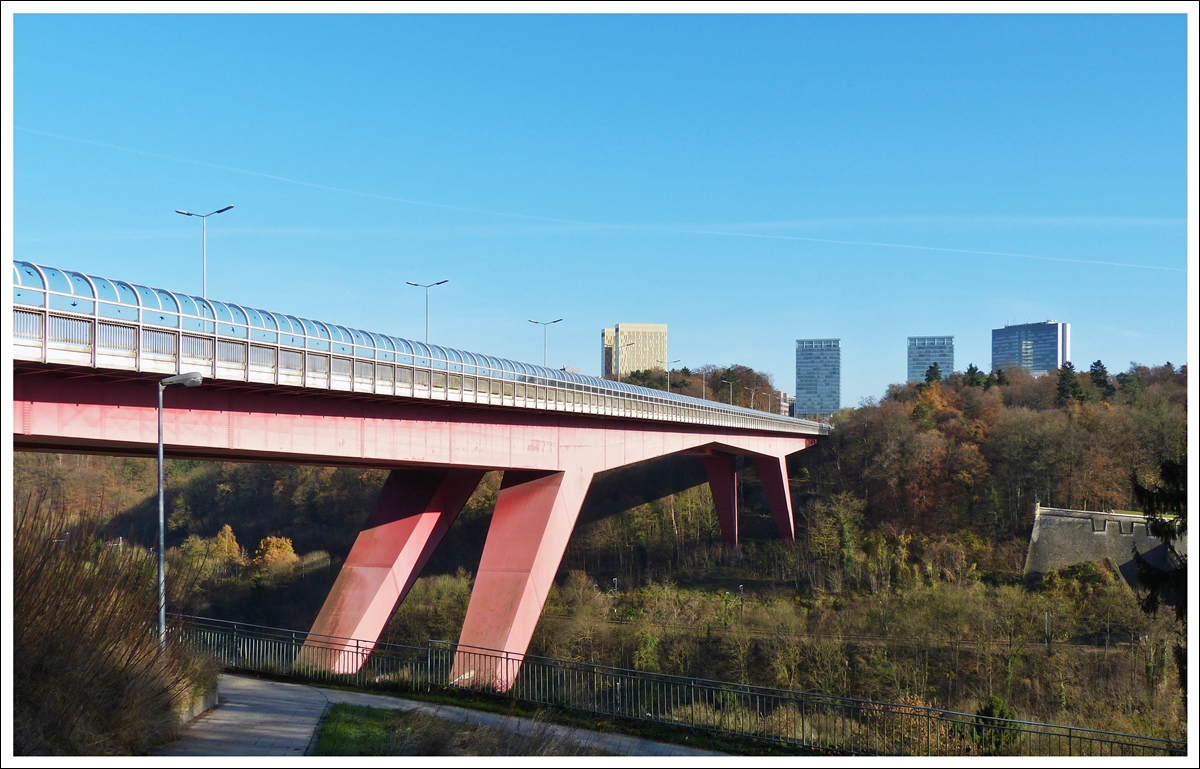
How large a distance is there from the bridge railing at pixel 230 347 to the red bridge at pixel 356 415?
0.04m

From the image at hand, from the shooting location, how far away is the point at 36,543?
1095 cm

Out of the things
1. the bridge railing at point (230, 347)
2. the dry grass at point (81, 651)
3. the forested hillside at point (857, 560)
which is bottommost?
the forested hillside at point (857, 560)

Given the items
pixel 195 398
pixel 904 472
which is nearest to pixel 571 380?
pixel 195 398

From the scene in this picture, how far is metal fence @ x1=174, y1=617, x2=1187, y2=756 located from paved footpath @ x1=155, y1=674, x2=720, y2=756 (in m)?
1.38

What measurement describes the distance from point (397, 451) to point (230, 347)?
21.6ft

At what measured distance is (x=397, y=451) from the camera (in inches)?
982

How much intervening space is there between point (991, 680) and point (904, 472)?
88.9ft

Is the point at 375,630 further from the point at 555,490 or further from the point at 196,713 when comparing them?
the point at 196,713

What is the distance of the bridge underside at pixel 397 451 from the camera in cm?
1762

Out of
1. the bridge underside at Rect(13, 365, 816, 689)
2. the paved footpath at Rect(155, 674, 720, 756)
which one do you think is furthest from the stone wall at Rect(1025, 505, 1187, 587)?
the paved footpath at Rect(155, 674, 720, 756)

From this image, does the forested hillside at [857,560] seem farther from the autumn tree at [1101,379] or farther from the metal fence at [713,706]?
the metal fence at [713,706]

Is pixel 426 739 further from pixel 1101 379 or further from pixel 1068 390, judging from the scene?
pixel 1101 379

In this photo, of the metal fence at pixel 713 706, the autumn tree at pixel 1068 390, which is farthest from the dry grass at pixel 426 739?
the autumn tree at pixel 1068 390

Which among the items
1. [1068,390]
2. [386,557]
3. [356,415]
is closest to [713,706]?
[356,415]
